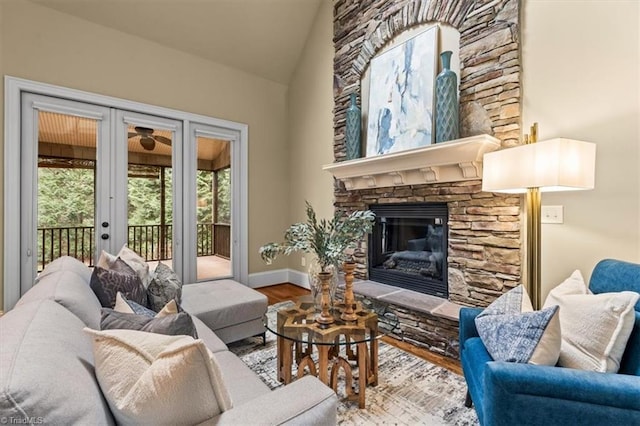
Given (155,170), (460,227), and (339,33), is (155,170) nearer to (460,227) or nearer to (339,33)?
(339,33)

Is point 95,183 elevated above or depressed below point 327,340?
above

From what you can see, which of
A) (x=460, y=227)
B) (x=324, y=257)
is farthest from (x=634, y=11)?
(x=324, y=257)

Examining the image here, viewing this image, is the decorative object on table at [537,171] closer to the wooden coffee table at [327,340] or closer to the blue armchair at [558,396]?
the blue armchair at [558,396]

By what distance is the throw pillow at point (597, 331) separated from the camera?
1148 mm

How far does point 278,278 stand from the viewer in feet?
15.6

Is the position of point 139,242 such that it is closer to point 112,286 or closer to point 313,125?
point 112,286

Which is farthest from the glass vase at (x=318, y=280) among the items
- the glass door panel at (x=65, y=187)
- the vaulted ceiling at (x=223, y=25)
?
the vaulted ceiling at (x=223, y=25)

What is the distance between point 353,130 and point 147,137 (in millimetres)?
2535

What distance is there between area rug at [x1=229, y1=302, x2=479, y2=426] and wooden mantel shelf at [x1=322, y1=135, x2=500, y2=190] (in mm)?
1554

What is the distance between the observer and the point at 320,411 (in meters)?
0.91

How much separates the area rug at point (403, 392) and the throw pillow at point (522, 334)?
610mm

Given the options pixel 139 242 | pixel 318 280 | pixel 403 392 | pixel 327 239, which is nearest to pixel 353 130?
pixel 327 239

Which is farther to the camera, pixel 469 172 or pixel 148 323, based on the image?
pixel 469 172

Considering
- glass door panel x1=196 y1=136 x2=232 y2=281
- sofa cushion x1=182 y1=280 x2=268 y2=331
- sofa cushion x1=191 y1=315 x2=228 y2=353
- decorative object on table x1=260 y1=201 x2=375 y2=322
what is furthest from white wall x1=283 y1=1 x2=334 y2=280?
sofa cushion x1=191 y1=315 x2=228 y2=353
